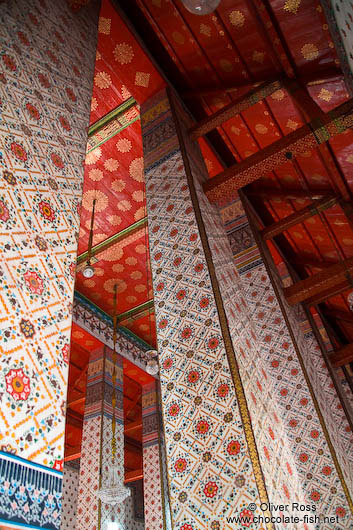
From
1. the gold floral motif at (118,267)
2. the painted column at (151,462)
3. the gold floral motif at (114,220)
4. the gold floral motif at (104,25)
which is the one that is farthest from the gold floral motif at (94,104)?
the painted column at (151,462)

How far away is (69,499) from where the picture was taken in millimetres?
9938

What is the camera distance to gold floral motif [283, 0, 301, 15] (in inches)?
165

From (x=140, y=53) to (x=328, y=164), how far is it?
266cm

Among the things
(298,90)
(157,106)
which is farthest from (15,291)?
(298,90)

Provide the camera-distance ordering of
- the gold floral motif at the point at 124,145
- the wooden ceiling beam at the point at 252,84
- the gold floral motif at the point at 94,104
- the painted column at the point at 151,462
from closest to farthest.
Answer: the wooden ceiling beam at the point at 252,84
the gold floral motif at the point at 94,104
the gold floral motif at the point at 124,145
the painted column at the point at 151,462

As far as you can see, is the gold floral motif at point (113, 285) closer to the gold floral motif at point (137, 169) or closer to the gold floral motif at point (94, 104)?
the gold floral motif at point (137, 169)

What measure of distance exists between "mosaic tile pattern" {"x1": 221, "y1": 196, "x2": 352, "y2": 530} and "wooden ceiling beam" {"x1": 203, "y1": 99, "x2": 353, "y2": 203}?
528 millimetres

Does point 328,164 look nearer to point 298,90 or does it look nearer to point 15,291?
point 298,90

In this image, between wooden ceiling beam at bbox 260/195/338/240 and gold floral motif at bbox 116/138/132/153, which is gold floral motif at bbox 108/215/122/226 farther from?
wooden ceiling beam at bbox 260/195/338/240

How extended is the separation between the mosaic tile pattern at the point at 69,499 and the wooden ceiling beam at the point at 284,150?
793cm

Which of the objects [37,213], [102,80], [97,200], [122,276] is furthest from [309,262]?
[37,213]

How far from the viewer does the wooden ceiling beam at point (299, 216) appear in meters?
6.08

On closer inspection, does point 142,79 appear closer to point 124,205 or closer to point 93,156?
point 93,156

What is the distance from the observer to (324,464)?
179 inches
